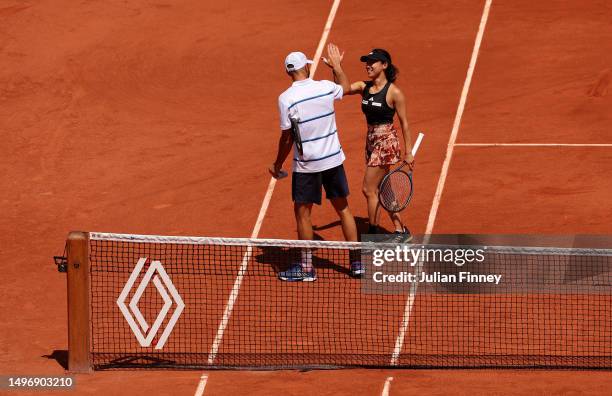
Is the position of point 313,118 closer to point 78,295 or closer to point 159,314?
point 159,314

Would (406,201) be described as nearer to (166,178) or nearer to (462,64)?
(166,178)

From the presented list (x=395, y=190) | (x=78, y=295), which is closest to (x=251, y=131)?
(x=395, y=190)

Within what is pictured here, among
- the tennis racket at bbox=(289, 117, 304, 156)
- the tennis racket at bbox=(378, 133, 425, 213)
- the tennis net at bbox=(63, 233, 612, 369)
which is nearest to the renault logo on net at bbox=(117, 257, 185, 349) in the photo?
the tennis net at bbox=(63, 233, 612, 369)

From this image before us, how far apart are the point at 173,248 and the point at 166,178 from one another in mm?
2041

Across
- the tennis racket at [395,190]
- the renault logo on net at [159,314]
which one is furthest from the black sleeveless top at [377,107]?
the renault logo on net at [159,314]

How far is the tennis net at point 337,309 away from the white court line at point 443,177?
1.0 inches

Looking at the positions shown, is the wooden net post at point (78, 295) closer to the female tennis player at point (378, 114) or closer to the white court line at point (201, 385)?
the white court line at point (201, 385)

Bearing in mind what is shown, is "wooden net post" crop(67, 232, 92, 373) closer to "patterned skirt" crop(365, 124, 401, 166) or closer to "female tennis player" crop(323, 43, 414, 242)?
"female tennis player" crop(323, 43, 414, 242)

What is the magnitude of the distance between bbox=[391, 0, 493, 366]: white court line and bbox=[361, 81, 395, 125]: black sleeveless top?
4.85 feet

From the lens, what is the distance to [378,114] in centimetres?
1487

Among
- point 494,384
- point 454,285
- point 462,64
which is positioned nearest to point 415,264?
point 454,285

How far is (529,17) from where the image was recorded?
2077 cm

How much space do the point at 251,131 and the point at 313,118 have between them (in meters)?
4.22

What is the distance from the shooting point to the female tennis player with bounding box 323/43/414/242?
1475 cm
